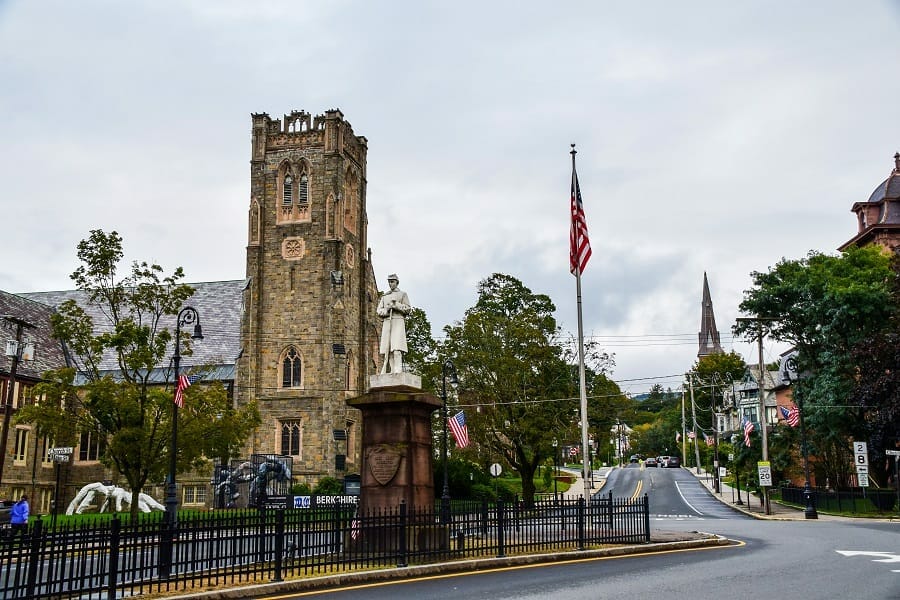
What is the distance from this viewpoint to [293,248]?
54.6m

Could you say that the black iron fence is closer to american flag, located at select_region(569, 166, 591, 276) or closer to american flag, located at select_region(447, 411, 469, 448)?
american flag, located at select_region(447, 411, 469, 448)

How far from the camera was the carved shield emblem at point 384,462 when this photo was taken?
700 inches

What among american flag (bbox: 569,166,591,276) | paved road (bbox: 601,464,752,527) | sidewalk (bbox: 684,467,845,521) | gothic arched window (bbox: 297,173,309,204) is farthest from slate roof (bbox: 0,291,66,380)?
sidewalk (bbox: 684,467,845,521)

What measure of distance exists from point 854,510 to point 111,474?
43306mm

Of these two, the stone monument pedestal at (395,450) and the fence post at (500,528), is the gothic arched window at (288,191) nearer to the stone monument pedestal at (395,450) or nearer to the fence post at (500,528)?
the stone monument pedestal at (395,450)

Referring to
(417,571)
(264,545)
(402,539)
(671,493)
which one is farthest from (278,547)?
(671,493)

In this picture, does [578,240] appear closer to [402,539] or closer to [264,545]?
[402,539]

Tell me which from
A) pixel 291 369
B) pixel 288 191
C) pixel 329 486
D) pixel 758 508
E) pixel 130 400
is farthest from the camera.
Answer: pixel 288 191

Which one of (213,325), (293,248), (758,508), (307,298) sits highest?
(293,248)

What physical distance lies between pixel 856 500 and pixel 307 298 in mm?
33784

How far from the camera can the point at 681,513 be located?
45.7 meters

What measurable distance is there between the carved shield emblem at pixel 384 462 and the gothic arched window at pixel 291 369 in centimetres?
3565

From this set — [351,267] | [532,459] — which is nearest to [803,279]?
[532,459]

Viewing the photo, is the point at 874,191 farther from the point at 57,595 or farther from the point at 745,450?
the point at 57,595
